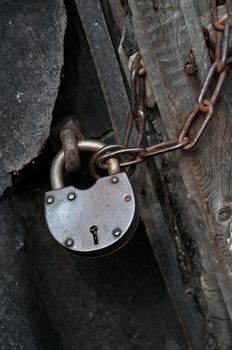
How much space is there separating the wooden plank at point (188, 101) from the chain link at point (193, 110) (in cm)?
3

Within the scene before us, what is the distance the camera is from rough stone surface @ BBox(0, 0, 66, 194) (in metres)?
1.66

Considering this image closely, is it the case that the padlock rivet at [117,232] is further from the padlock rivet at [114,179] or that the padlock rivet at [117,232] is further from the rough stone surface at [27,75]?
the rough stone surface at [27,75]

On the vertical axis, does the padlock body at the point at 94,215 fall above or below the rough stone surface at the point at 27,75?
below

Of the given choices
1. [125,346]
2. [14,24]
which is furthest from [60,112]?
[125,346]

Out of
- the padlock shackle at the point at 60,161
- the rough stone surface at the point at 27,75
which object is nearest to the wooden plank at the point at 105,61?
the rough stone surface at the point at 27,75

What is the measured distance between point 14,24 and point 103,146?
393 millimetres

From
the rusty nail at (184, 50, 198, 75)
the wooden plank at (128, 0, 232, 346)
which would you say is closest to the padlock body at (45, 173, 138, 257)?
the wooden plank at (128, 0, 232, 346)

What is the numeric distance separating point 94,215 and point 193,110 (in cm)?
32

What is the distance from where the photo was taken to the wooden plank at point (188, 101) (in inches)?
58.2

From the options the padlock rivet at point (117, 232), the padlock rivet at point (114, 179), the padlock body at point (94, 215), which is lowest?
the padlock rivet at point (117, 232)

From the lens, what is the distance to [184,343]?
200 cm

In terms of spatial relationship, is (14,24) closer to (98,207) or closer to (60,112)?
(60,112)

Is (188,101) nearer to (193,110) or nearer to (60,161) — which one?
(193,110)

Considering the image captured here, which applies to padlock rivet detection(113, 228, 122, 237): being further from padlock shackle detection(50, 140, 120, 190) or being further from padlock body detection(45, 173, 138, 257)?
padlock shackle detection(50, 140, 120, 190)
